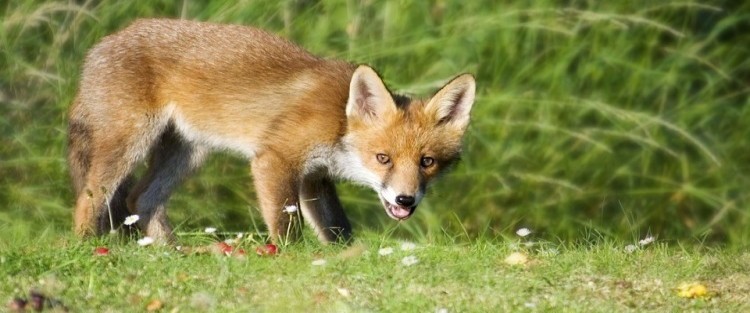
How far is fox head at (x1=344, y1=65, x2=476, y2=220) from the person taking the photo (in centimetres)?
664

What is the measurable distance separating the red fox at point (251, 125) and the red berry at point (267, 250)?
543 millimetres

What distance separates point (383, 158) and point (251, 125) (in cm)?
71

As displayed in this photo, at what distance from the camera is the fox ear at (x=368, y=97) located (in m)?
6.63

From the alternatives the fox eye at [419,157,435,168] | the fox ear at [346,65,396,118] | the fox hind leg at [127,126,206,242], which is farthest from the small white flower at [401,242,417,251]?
the fox hind leg at [127,126,206,242]

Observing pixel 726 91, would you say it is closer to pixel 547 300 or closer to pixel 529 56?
pixel 529 56

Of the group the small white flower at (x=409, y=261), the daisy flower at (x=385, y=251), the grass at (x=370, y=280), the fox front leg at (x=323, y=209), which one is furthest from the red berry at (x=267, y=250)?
the fox front leg at (x=323, y=209)

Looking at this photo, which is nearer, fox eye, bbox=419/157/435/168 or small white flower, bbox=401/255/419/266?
small white flower, bbox=401/255/419/266

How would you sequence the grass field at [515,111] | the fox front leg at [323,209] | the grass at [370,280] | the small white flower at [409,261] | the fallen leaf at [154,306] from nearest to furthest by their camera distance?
the fallen leaf at [154,306] → the grass at [370,280] → the small white flower at [409,261] → the fox front leg at [323,209] → the grass field at [515,111]

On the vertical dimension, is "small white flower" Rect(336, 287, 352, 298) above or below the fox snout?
above

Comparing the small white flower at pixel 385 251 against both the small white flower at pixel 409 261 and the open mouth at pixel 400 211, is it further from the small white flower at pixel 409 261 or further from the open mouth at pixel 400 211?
the open mouth at pixel 400 211

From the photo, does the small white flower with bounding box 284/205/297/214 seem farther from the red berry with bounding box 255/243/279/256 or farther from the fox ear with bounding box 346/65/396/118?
the fox ear with bounding box 346/65/396/118

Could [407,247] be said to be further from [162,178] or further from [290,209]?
[162,178]

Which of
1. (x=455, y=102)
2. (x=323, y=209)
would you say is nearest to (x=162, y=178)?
(x=323, y=209)

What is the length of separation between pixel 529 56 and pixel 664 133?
0.95 meters
